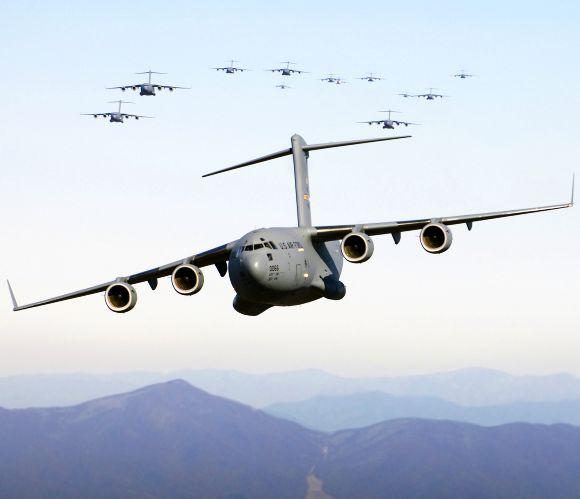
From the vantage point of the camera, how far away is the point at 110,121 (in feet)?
351

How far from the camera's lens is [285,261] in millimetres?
44125

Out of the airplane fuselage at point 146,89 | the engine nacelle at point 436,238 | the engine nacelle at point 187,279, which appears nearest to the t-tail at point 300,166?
the engine nacelle at point 187,279

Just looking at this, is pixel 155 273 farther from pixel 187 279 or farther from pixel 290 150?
pixel 290 150

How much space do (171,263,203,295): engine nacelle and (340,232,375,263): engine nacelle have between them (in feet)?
20.6

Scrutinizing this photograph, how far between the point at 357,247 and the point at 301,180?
9.01 m

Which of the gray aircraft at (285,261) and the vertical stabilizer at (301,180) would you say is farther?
the vertical stabilizer at (301,180)

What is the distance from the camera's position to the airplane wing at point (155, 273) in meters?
47.6

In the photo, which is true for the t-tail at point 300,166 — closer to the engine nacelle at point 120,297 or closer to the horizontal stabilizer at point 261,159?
the horizontal stabilizer at point 261,159

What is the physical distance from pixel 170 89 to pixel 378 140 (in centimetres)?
6524

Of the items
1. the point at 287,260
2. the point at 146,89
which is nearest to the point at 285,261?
the point at 287,260

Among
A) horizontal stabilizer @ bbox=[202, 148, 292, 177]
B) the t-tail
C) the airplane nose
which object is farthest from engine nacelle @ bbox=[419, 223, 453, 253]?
horizontal stabilizer @ bbox=[202, 148, 292, 177]

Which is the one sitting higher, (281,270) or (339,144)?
(339,144)

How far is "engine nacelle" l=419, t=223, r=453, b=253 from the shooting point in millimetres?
43531

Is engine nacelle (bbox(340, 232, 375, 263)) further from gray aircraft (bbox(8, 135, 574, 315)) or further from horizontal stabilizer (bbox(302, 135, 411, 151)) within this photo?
horizontal stabilizer (bbox(302, 135, 411, 151))
